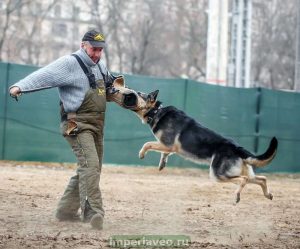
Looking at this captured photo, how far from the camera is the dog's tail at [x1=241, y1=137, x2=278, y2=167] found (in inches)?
296

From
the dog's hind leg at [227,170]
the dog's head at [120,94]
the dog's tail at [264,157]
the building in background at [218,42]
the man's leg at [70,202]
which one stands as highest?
the building in background at [218,42]

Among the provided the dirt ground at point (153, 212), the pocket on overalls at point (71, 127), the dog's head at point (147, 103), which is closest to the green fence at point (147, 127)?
the dirt ground at point (153, 212)

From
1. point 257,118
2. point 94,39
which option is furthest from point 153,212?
point 257,118

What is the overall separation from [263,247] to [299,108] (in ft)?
35.3

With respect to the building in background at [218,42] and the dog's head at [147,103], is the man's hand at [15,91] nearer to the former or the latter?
the dog's head at [147,103]

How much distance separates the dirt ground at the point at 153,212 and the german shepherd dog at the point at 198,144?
1.99ft

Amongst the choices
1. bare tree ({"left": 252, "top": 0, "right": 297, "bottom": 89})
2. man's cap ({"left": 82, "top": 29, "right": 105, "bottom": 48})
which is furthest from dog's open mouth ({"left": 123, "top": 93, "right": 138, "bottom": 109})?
bare tree ({"left": 252, "top": 0, "right": 297, "bottom": 89})

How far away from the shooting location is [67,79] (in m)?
6.66

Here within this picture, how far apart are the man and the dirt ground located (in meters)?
0.44

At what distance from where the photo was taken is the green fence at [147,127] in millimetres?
14258

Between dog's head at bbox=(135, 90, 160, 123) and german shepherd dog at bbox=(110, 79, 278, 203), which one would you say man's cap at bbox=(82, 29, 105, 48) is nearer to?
german shepherd dog at bbox=(110, 79, 278, 203)

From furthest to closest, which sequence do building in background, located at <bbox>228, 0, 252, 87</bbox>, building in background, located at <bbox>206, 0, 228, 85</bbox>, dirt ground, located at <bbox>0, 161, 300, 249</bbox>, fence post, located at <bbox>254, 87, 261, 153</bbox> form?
building in background, located at <bbox>228, 0, 252, 87</bbox>
building in background, located at <bbox>206, 0, 228, 85</bbox>
fence post, located at <bbox>254, 87, 261, 153</bbox>
dirt ground, located at <bbox>0, 161, 300, 249</bbox>

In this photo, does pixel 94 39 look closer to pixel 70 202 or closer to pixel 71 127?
pixel 71 127

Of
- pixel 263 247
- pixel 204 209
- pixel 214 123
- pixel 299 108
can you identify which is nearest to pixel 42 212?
pixel 204 209
